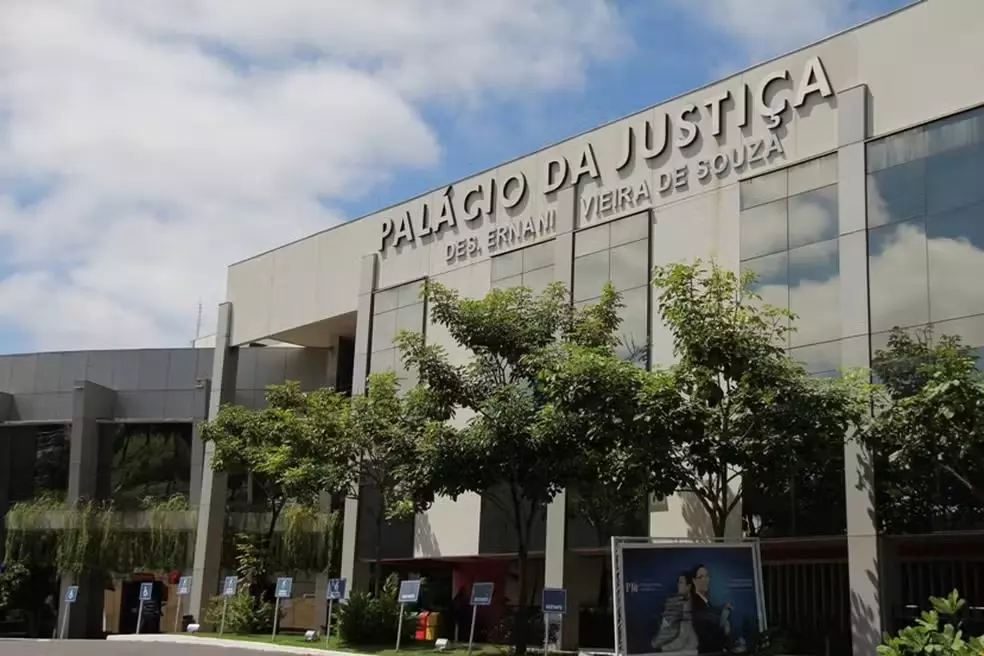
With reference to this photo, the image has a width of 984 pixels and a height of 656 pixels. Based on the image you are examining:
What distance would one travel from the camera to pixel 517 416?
23516 millimetres

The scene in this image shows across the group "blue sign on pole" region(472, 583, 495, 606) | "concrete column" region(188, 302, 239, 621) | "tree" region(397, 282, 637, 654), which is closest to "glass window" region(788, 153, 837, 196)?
"tree" region(397, 282, 637, 654)

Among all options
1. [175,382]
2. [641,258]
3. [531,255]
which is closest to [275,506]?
[175,382]

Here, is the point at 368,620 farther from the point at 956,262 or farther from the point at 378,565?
the point at 956,262

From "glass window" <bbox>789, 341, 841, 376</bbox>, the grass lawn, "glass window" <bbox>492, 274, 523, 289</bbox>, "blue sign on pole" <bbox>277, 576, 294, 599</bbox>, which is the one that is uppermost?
"glass window" <bbox>492, 274, 523, 289</bbox>

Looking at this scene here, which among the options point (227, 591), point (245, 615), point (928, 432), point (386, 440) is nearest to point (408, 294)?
point (386, 440)

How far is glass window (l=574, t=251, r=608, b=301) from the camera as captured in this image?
29.4 m

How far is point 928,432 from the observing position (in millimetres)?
19469

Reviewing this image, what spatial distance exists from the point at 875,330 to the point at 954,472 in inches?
159

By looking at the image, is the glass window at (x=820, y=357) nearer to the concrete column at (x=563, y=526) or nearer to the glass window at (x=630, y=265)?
the glass window at (x=630, y=265)

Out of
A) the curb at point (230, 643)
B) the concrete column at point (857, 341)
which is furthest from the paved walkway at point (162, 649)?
the concrete column at point (857, 341)

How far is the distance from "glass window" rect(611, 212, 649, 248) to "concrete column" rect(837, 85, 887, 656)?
5477 mm

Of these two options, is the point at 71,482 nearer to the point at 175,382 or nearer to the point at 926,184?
the point at 175,382

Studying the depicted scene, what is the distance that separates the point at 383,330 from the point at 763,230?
1476 cm

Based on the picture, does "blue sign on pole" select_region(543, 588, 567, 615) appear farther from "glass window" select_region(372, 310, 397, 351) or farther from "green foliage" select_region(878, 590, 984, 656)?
"glass window" select_region(372, 310, 397, 351)
